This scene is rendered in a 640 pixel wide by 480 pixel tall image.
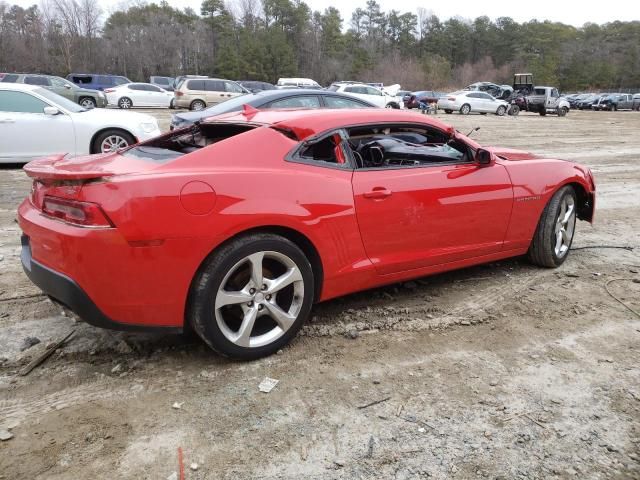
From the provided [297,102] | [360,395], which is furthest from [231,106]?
[360,395]

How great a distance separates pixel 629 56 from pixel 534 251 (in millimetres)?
104657

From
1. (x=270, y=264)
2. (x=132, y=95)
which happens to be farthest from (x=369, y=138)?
(x=132, y=95)

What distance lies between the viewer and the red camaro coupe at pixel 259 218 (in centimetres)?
268

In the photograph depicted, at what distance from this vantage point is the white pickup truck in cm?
3275

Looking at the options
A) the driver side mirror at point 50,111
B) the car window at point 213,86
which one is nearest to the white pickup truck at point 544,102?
the car window at point 213,86

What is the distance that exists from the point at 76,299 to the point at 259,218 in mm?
985

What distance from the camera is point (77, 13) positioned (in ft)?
244

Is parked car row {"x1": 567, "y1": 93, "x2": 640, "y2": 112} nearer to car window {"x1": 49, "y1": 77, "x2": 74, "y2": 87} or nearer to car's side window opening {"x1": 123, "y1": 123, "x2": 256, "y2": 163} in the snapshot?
car window {"x1": 49, "y1": 77, "x2": 74, "y2": 87}

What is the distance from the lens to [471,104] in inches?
1227

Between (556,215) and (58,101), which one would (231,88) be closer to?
(58,101)

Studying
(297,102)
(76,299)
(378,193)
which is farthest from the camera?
(297,102)

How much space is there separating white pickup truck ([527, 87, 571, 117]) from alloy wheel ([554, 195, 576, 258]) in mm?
30853

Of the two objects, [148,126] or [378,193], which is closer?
[378,193]

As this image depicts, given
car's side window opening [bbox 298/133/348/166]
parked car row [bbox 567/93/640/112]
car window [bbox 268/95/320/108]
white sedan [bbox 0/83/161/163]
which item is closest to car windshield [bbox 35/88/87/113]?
white sedan [bbox 0/83/161/163]
